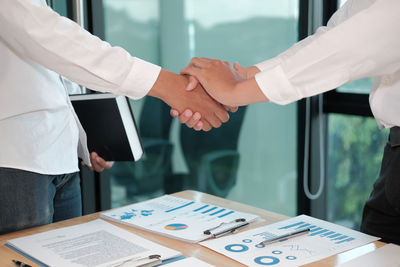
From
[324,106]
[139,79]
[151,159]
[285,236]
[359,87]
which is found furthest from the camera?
[324,106]

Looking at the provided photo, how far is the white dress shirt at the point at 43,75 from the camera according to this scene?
125 cm

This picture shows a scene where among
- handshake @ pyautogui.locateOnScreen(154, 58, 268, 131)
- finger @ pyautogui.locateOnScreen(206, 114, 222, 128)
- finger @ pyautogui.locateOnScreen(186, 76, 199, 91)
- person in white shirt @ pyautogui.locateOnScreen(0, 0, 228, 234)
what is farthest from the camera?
finger @ pyautogui.locateOnScreen(206, 114, 222, 128)

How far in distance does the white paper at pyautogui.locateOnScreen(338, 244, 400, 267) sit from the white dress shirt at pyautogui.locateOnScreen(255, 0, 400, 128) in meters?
0.28

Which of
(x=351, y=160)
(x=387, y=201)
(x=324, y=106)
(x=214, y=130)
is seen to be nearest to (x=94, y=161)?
(x=387, y=201)

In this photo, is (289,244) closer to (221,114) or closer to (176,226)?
(176,226)

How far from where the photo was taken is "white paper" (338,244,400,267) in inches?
40.0

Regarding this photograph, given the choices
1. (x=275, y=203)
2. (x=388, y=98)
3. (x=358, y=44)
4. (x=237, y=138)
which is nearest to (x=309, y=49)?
(x=358, y=44)

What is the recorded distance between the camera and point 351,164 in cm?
292

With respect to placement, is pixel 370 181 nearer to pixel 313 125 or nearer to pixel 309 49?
pixel 313 125

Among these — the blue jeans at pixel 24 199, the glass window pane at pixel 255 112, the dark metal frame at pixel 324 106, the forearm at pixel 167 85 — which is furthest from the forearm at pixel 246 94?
the dark metal frame at pixel 324 106

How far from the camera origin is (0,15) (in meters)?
1.24

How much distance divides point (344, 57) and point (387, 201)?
0.38 meters

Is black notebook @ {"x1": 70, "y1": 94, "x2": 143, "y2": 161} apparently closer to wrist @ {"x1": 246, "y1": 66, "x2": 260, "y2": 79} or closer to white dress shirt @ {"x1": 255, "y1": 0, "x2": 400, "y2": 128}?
wrist @ {"x1": 246, "y1": 66, "x2": 260, "y2": 79}

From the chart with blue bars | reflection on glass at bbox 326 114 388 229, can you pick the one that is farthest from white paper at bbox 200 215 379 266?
reflection on glass at bbox 326 114 388 229
